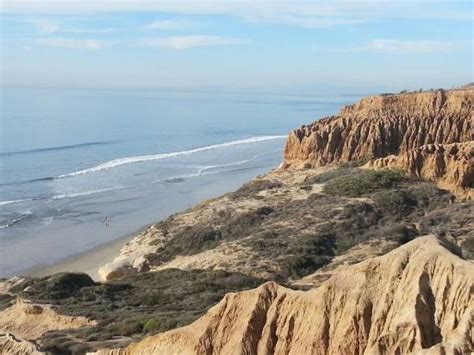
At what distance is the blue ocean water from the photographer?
49969 mm

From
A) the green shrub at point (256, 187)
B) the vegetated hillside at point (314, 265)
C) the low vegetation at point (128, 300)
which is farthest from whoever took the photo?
the green shrub at point (256, 187)

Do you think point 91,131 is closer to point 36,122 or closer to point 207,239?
point 36,122

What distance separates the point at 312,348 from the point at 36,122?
4854 inches

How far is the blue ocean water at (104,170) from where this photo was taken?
1967 inches

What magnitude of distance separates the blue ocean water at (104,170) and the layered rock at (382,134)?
28.7 ft

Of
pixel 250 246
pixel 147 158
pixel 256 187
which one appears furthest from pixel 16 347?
pixel 147 158

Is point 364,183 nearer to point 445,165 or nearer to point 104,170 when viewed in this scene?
point 445,165

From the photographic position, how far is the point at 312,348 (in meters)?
14.1

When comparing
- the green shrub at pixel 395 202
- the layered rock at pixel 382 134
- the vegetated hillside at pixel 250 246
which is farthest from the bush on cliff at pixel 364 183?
the layered rock at pixel 382 134

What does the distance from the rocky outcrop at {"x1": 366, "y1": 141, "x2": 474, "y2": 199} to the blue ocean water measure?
1893cm

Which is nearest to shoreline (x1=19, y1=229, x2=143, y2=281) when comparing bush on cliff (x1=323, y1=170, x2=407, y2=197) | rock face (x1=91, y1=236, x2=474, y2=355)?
bush on cliff (x1=323, y1=170, x2=407, y2=197)

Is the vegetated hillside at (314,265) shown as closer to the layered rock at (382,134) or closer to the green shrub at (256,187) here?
the layered rock at (382,134)

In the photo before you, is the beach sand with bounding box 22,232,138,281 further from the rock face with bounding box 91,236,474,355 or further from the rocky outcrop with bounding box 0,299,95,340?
the rock face with bounding box 91,236,474,355

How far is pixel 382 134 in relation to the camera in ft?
202
